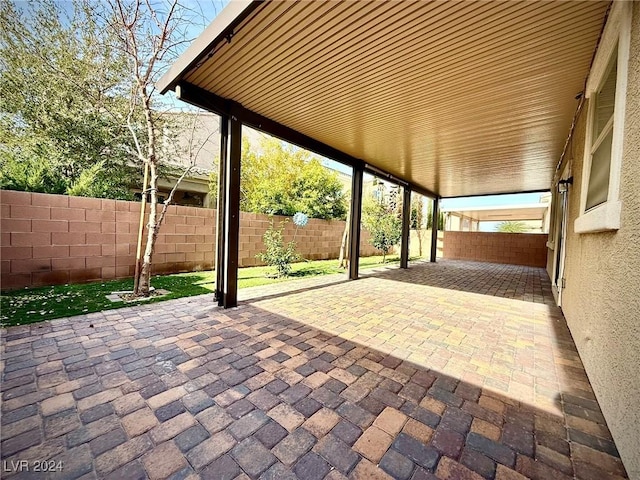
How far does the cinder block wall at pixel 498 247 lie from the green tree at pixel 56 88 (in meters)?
13.4

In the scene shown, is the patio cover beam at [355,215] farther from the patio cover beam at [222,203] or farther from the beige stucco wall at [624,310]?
the beige stucco wall at [624,310]

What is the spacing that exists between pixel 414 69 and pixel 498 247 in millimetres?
11441

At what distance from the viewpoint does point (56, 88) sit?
6.18m

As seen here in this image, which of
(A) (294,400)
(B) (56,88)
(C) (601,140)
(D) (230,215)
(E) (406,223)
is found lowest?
(A) (294,400)

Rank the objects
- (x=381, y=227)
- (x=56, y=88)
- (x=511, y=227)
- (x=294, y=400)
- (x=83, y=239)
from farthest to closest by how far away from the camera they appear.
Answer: (x=511, y=227), (x=381, y=227), (x=56, y=88), (x=83, y=239), (x=294, y=400)

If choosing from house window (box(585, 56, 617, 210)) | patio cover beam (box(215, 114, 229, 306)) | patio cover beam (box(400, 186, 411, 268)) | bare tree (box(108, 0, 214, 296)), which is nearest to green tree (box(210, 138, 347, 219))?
patio cover beam (box(400, 186, 411, 268))

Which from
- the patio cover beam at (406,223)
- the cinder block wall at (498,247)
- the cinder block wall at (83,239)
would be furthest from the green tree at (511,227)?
the cinder block wall at (83,239)

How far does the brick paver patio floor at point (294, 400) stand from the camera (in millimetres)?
1309

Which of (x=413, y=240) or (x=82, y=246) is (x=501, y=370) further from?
(x=413, y=240)

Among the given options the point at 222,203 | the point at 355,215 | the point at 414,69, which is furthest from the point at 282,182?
the point at 414,69

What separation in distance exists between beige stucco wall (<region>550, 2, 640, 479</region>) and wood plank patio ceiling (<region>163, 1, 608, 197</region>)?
0.85 metres

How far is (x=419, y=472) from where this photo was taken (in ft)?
4.16

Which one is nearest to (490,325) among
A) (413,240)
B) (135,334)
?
(135,334)

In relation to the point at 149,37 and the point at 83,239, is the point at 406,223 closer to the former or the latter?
the point at 149,37
